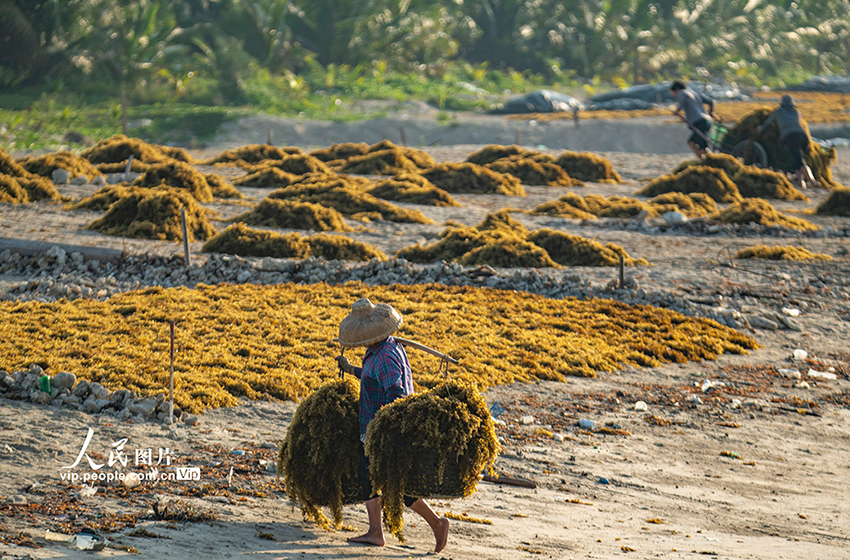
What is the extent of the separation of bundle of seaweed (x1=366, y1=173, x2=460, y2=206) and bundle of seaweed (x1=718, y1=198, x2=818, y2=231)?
565 centimetres

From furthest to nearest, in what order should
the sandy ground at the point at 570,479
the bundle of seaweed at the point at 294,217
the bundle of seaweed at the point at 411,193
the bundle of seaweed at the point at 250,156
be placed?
the bundle of seaweed at the point at 250,156 → the bundle of seaweed at the point at 411,193 → the bundle of seaweed at the point at 294,217 → the sandy ground at the point at 570,479

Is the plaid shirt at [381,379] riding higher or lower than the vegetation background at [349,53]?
higher

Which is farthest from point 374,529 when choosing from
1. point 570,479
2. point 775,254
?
point 775,254

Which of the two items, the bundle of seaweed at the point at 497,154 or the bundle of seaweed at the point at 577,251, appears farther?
the bundle of seaweed at the point at 497,154

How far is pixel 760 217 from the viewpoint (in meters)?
18.0

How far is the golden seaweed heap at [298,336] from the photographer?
767 cm

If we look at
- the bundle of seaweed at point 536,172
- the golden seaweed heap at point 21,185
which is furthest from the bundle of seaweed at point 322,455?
the bundle of seaweed at point 536,172

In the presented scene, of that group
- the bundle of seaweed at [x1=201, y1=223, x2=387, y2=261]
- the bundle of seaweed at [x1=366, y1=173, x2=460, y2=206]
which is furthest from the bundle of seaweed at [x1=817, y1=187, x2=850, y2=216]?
the bundle of seaweed at [x1=201, y1=223, x2=387, y2=261]

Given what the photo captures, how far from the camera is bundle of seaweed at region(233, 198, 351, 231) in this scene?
15.8 m

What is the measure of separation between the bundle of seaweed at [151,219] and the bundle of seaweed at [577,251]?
528 centimetres

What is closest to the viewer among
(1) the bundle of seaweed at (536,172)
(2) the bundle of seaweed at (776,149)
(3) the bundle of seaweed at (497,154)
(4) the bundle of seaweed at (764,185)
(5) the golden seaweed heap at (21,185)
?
(5) the golden seaweed heap at (21,185)

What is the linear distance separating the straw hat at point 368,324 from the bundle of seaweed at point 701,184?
18729 mm

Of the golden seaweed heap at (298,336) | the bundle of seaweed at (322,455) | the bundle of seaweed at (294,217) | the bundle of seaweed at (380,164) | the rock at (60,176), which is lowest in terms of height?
the bundle of seaweed at (380,164)

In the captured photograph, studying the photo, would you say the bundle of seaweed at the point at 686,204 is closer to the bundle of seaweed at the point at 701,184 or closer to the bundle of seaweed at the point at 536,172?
the bundle of seaweed at the point at 701,184
